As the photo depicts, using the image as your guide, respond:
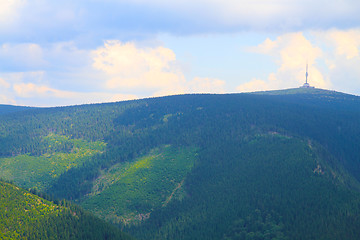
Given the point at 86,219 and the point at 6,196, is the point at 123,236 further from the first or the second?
the point at 6,196

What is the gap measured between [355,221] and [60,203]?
5035 inches

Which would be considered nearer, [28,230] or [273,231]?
[28,230]

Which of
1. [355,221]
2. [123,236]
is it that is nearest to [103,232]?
[123,236]

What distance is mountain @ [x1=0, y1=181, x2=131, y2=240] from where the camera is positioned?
557 feet

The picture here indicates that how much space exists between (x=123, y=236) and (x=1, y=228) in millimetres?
53259

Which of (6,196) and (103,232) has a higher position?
(6,196)

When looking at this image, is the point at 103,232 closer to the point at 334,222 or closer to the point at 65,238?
the point at 65,238

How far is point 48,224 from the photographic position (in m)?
178

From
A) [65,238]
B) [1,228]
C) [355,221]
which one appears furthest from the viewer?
[355,221]

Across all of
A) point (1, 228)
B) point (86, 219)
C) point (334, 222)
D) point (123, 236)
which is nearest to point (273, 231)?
point (334, 222)

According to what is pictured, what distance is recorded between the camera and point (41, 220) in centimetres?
17850

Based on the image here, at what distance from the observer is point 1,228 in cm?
16462

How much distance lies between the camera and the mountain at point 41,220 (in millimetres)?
169750

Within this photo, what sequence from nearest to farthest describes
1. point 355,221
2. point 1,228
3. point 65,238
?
point 1,228 → point 65,238 → point 355,221
